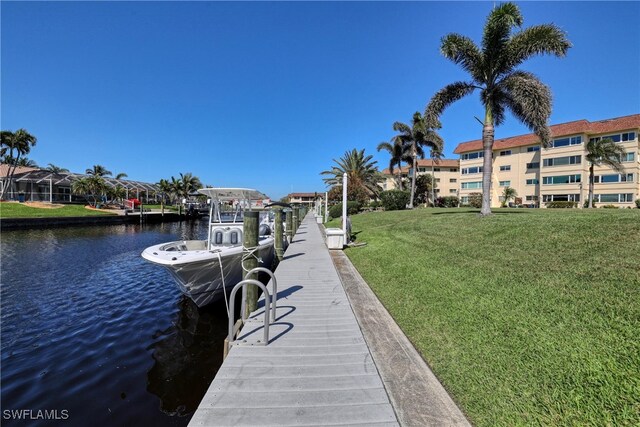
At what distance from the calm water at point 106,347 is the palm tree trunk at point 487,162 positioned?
1332 centimetres

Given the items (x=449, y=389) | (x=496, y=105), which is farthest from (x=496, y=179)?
(x=449, y=389)

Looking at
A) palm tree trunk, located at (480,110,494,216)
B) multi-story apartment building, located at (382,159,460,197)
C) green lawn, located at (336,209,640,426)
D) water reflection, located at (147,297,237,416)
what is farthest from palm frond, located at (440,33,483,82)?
multi-story apartment building, located at (382,159,460,197)

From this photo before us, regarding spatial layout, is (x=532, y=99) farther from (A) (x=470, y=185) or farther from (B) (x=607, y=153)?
(A) (x=470, y=185)

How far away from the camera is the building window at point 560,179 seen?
34.1m

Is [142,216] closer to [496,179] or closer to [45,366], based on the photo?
[45,366]

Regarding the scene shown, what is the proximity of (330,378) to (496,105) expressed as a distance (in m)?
17.5

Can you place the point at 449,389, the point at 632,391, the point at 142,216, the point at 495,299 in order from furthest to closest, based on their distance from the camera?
the point at 142,216 < the point at 495,299 < the point at 449,389 < the point at 632,391

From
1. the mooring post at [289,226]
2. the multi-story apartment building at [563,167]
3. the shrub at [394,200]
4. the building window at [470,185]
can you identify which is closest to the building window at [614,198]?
the multi-story apartment building at [563,167]

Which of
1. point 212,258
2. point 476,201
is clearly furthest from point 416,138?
point 212,258

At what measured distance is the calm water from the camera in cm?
463

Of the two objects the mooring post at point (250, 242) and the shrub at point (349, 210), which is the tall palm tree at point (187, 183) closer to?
the shrub at point (349, 210)

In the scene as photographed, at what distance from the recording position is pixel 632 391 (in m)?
2.76

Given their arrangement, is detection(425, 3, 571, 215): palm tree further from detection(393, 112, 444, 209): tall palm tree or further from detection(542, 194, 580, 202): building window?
detection(542, 194, 580, 202): building window

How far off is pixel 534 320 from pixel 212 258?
6661 millimetres
